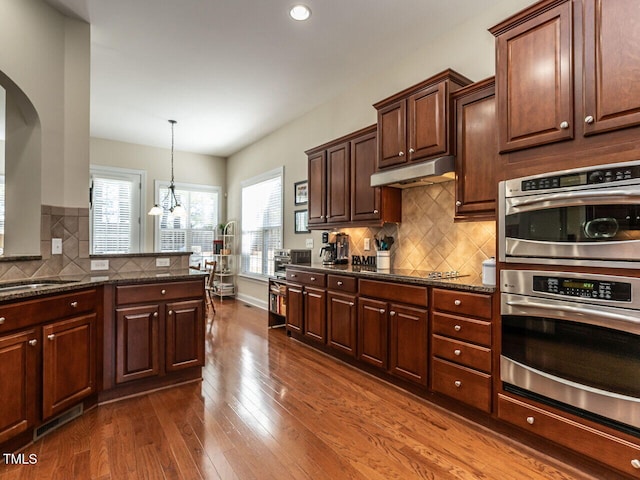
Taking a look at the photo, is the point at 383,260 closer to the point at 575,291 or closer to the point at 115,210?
the point at 575,291

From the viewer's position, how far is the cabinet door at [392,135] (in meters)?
3.03

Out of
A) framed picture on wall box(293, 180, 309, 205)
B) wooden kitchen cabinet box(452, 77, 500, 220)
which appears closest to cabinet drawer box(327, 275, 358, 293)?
wooden kitchen cabinet box(452, 77, 500, 220)

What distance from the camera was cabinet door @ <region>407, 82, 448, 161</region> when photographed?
2715 mm

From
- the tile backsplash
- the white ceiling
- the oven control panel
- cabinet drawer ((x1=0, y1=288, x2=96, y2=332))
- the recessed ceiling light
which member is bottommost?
cabinet drawer ((x1=0, y1=288, x2=96, y2=332))

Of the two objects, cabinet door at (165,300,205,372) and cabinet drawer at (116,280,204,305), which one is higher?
cabinet drawer at (116,280,204,305)

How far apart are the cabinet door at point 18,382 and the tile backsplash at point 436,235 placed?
2965 mm

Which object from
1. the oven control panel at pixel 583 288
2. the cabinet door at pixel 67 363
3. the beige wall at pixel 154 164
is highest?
the beige wall at pixel 154 164

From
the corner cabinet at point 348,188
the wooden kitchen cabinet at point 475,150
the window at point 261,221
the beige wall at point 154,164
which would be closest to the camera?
the wooden kitchen cabinet at point 475,150

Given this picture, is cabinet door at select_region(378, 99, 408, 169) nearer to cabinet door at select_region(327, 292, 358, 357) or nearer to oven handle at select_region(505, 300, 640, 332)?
cabinet door at select_region(327, 292, 358, 357)

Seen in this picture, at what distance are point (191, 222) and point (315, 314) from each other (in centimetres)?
453

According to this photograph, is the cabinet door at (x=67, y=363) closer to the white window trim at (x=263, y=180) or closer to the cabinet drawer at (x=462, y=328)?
the cabinet drawer at (x=462, y=328)

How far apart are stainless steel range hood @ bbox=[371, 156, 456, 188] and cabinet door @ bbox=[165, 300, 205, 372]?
199 cm

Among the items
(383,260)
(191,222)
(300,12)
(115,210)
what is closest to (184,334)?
(383,260)

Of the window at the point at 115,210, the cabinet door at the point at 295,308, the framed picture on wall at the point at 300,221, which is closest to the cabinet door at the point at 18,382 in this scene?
the cabinet door at the point at 295,308
